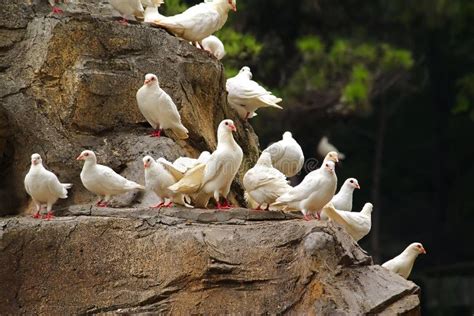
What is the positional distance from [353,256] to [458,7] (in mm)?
11758

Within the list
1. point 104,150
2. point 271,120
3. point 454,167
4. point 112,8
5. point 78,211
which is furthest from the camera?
point 454,167

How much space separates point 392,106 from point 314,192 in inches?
483

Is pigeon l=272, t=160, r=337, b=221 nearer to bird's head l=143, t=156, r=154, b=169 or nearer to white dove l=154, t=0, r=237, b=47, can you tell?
bird's head l=143, t=156, r=154, b=169

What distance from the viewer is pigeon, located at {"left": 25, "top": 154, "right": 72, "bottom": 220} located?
35.4 ft

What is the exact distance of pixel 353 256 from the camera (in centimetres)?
1016

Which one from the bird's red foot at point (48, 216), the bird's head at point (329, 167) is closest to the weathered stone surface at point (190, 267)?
the bird's red foot at point (48, 216)

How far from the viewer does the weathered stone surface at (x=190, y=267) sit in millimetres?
9898

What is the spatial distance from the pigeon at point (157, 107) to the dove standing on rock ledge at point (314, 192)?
150 centimetres

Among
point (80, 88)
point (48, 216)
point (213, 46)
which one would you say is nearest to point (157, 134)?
A: point (80, 88)

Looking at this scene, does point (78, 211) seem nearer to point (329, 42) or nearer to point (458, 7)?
point (329, 42)

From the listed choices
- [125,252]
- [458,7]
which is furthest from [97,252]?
[458,7]

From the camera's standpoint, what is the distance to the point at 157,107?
1147cm

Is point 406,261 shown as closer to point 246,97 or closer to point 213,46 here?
point 246,97

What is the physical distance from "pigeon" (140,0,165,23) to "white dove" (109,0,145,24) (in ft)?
0.45
